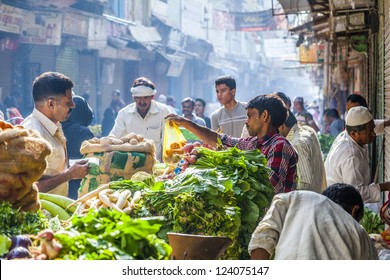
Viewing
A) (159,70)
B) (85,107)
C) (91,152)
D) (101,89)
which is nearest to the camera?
(91,152)

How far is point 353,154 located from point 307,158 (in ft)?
1.65

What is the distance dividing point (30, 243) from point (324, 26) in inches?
514

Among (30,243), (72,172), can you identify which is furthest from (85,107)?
(30,243)

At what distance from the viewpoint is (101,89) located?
91.8 feet

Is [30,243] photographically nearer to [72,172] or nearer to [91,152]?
[72,172]

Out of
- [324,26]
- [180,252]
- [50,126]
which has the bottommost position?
[180,252]

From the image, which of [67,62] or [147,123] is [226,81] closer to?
[147,123]

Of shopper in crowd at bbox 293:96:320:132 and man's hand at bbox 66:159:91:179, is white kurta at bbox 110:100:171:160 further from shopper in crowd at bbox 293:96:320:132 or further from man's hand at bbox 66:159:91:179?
shopper in crowd at bbox 293:96:320:132

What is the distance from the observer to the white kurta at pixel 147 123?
8570mm

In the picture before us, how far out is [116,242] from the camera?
10.9ft

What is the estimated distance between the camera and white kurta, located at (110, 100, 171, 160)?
8570 mm

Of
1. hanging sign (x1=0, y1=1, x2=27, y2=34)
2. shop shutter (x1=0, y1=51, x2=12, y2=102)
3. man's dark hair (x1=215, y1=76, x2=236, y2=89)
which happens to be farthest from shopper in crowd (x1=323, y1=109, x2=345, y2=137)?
shop shutter (x1=0, y1=51, x2=12, y2=102)

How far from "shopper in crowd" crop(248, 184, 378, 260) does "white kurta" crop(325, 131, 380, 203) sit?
275 cm

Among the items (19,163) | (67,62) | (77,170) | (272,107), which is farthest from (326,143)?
(67,62)
